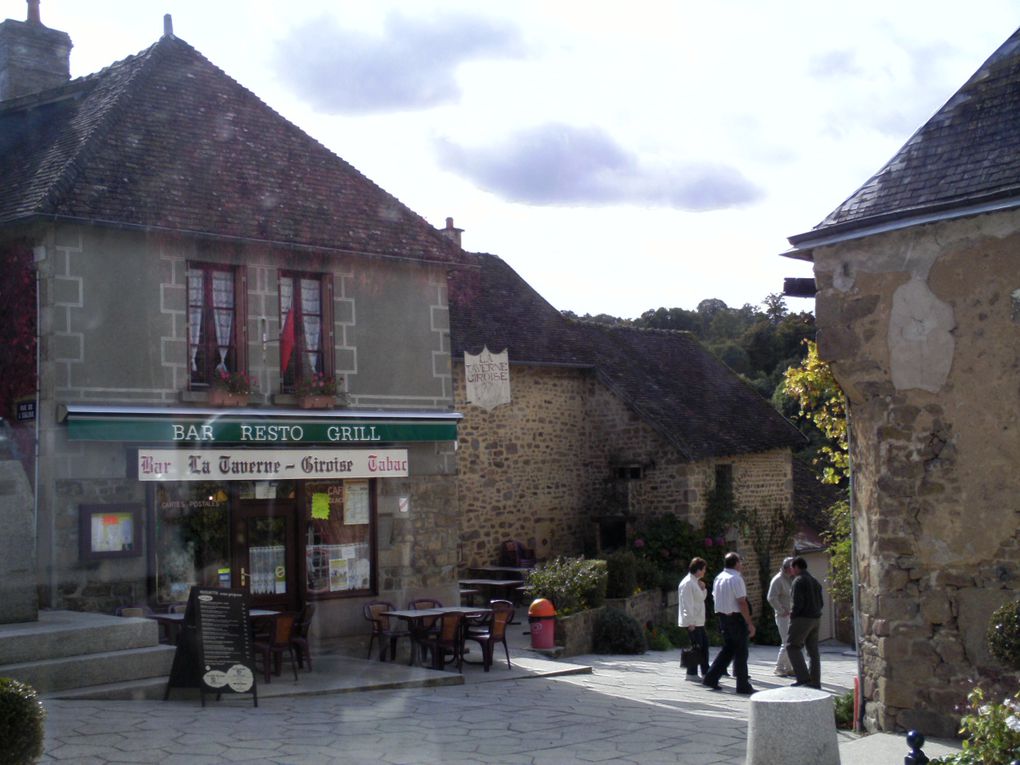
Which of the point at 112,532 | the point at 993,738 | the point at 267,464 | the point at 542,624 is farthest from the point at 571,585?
the point at 993,738

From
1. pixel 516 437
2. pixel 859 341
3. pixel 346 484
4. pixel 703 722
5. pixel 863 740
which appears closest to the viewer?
pixel 863 740

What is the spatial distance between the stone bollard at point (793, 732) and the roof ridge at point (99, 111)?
9662 mm

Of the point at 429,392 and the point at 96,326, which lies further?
the point at 429,392

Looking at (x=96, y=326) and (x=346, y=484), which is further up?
(x=96, y=326)

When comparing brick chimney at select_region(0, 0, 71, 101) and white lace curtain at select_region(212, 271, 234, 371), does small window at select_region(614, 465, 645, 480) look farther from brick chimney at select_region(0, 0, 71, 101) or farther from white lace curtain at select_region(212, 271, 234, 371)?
brick chimney at select_region(0, 0, 71, 101)

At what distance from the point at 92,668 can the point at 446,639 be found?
4.37m

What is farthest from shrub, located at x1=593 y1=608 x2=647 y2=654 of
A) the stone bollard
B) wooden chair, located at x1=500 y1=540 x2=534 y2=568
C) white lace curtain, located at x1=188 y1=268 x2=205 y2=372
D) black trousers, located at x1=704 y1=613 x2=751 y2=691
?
the stone bollard

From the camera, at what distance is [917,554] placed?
29.6 feet

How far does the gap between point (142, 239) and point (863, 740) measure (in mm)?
9694

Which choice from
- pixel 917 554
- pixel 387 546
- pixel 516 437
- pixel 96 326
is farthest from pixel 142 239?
pixel 516 437

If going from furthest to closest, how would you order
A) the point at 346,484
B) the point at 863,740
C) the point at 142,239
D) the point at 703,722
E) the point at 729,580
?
the point at 346,484
the point at 142,239
the point at 729,580
the point at 703,722
the point at 863,740

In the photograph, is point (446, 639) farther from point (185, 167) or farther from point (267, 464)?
point (185, 167)

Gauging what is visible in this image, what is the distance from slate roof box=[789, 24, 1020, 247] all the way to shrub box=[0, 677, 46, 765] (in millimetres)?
6626

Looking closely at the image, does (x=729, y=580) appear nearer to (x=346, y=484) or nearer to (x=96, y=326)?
(x=346, y=484)
